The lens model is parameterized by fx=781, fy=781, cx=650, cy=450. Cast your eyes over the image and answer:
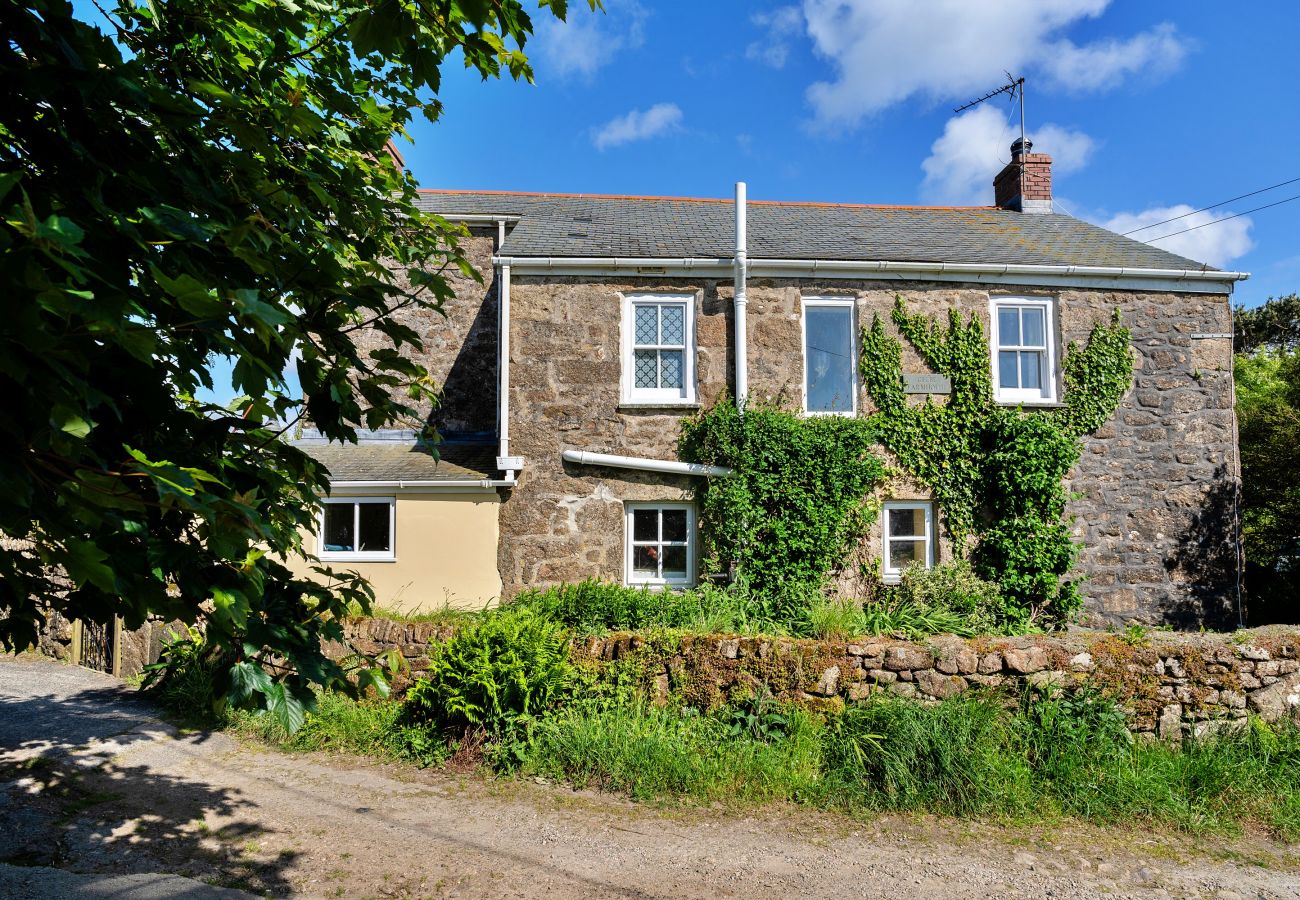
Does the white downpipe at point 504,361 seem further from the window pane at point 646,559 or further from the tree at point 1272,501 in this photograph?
the tree at point 1272,501

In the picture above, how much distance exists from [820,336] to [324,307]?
9.96 m

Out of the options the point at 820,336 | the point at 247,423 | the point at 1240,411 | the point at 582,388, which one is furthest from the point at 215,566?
the point at 1240,411

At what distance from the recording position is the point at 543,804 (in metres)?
6.75

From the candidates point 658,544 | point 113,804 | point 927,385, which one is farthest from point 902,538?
point 113,804

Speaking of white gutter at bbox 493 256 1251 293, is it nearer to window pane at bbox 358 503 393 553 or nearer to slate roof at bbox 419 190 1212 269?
slate roof at bbox 419 190 1212 269

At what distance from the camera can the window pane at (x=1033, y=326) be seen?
12680 millimetres

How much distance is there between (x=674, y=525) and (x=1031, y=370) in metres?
6.33

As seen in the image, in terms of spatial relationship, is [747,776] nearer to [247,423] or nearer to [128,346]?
[247,423]

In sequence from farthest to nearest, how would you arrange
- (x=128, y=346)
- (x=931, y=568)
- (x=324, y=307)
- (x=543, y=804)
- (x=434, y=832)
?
1. (x=931, y=568)
2. (x=543, y=804)
3. (x=434, y=832)
4. (x=324, y=307)
5. (x=128, y=346)

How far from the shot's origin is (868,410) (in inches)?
482

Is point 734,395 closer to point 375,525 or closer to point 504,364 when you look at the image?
point 504,364

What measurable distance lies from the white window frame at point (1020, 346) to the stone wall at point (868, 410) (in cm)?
17

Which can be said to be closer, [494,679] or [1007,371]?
[494,679]

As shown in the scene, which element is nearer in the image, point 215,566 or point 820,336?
point 215,566
